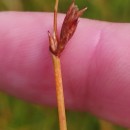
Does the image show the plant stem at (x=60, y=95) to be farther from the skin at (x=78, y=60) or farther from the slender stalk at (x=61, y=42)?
the skin at (x=78, y=60)

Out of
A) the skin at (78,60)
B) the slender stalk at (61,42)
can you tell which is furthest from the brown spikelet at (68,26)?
the skin at (78,60)

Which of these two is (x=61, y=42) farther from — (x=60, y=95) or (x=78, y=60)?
(x=78, y=60)

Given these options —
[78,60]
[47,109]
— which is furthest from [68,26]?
[47,109]

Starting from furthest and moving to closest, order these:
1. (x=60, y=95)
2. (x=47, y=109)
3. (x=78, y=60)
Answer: (x=47, y=109) < (x=78, y=60) < (x=60, y=95)

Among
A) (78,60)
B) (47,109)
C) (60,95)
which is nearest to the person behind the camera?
(60,95)

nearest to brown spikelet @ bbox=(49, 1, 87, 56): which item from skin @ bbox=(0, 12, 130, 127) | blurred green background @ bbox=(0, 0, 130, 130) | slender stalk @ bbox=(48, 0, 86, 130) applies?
slender stalk @ bbox=(48, 0, 86, 130)
